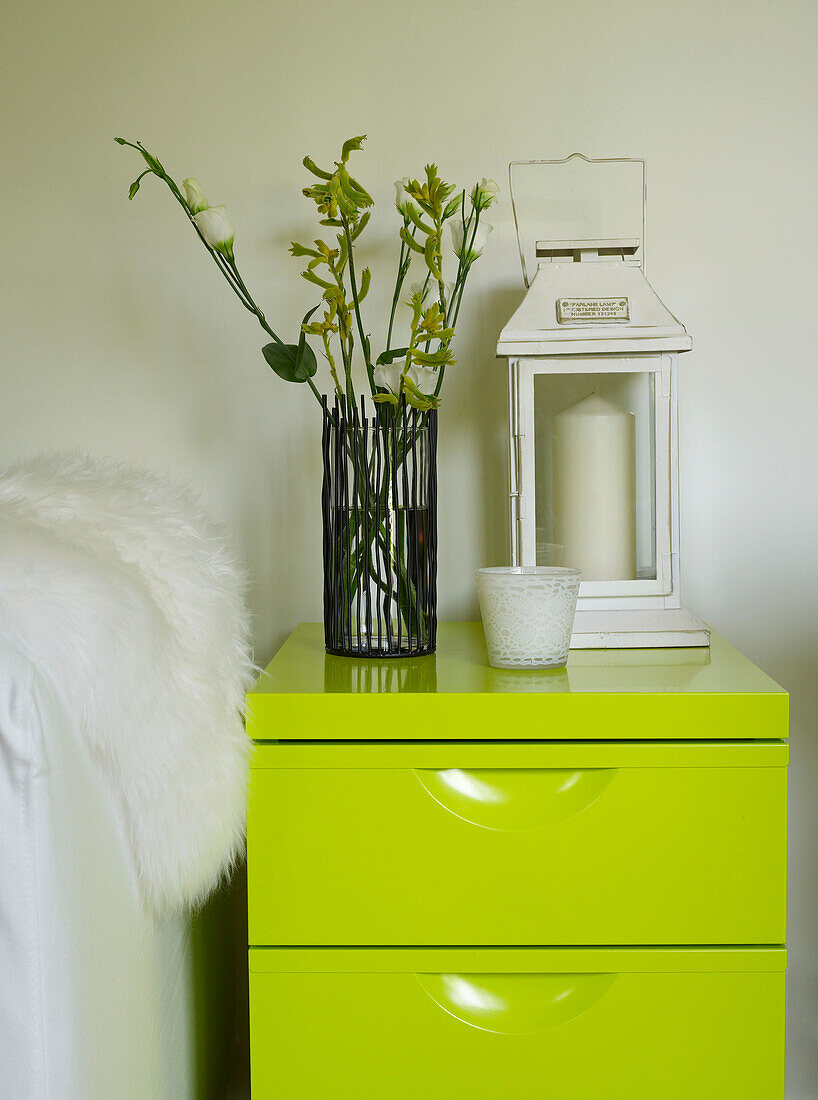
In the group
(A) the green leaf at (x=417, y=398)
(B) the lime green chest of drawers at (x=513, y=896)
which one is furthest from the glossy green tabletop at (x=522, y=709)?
(A) the green leaf at (x=417, y=398)

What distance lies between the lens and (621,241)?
1.16 meters

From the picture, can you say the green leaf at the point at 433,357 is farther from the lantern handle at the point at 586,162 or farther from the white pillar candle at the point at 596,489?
the lantern handle at the point at 586,162

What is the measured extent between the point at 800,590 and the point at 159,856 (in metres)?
0.94

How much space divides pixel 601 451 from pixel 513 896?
0.48 m

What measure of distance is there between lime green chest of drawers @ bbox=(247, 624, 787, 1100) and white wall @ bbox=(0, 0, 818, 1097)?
1.57 feet

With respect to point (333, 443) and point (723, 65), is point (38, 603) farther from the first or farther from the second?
point (723, 65)

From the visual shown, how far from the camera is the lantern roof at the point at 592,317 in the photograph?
43.3 inches

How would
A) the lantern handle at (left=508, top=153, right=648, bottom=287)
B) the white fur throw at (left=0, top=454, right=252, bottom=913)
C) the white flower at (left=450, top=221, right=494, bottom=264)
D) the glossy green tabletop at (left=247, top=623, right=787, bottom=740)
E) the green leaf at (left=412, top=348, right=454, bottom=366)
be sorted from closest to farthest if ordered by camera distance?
the white fur throw at (left=0, top=454, right=252, bottom=913), the glossy green tabletop at (left=247, top=623, right=787, bottom=740), the green leaf at (left=412, top=348, right=454, bottom=366), the white flower at (left=450, top=221, right=494, bottom=264), the lantern handle at (left=508, top=153, right=648, bottom=287)

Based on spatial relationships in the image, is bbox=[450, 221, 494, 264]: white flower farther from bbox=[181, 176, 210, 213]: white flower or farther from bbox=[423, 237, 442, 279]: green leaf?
bbox=[181, 176, 210, 213]: white flower

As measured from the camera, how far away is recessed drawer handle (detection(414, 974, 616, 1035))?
0.94 meters

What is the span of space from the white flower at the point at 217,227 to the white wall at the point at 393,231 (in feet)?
0.98

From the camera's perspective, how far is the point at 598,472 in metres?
1.12

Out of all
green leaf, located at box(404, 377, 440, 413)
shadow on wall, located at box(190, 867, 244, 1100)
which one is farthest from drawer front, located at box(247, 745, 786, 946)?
green leaf, located at box(404, 377, 440, 413)

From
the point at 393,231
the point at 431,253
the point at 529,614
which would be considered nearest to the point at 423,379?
the point at 431,253
